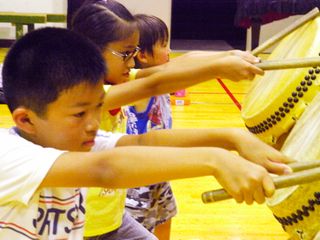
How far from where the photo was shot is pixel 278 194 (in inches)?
51.1

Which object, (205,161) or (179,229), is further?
(179,229)

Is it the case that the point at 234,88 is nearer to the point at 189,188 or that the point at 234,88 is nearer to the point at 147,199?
the point at 189,188

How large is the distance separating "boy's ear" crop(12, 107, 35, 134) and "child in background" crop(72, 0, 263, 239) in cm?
45

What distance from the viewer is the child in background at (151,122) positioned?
206cm

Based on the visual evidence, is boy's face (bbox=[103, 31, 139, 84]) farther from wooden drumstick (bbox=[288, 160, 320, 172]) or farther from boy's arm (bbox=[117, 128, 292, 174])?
wooden drumstick (bbox=[288, 160, 320, 172])

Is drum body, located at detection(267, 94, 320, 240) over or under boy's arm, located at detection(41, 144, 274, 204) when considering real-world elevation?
under

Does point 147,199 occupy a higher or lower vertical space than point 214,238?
higher

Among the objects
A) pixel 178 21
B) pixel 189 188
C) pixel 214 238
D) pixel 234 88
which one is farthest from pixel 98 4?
pixel 178 21

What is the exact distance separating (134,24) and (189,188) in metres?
1.48

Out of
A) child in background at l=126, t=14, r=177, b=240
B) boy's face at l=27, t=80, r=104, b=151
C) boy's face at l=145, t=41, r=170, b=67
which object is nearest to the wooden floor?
child in background at l=126, t=14, r=177, b=240

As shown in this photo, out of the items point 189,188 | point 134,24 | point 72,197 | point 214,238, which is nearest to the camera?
point 72,197

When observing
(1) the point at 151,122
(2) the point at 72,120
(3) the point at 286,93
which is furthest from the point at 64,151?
(1) the point at 151,122

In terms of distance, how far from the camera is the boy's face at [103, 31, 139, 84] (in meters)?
1.65

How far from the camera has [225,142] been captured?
1.16m
